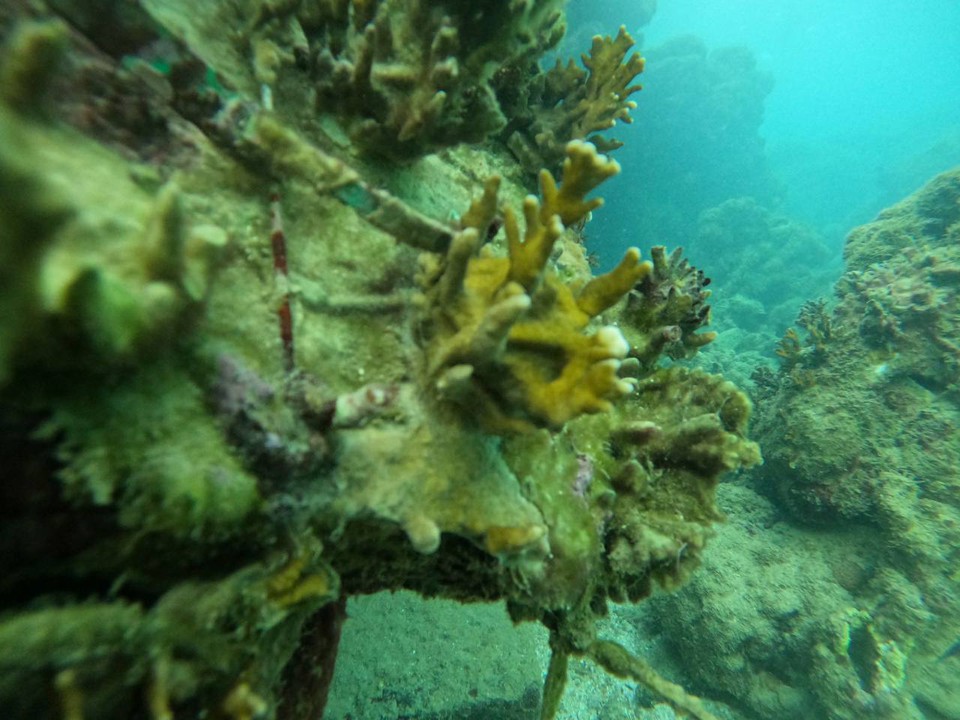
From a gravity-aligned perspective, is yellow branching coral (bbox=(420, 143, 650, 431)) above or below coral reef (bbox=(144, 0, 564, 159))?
below

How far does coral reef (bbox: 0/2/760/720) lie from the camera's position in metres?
1.15

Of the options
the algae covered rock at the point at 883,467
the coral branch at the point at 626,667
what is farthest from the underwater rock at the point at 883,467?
the coral branch at the point at 626,667

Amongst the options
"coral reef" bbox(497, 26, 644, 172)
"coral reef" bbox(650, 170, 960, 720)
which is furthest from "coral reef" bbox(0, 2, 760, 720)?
"coral reef" bbox(650, 170, 960, 720)

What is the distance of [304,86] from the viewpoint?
2.67m

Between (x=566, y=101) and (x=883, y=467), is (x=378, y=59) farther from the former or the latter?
(x=883, y=467)

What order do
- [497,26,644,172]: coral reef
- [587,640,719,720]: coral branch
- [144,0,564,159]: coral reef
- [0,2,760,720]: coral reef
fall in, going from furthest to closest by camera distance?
1. [497,26,644,172]: coral reef
2. [587,640,719,720]: coral branch
3. [144,0,564,159]: coral reef
4. [0,2,760,720]: coral reef

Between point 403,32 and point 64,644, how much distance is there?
9.73 ft

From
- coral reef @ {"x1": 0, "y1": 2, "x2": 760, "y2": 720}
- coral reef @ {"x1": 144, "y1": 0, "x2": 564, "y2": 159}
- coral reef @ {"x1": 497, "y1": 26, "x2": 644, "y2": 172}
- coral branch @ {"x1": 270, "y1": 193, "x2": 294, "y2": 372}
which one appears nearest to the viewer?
coral reef @ {"x1": 0, "y1": 2, "x2": 760, "y2": 720}

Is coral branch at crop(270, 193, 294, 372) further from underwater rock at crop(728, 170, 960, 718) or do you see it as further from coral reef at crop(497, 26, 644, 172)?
underwater rock at crop(728, 170, 960, 718)

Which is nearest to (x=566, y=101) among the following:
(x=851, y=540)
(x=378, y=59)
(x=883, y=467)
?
(x=378, y=59)

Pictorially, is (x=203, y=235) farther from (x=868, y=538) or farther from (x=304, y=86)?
(x=868, y=538)

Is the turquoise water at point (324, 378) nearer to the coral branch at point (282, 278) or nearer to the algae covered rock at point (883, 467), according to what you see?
the coral branch at point (282, 278)

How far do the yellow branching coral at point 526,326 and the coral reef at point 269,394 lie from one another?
13 mm

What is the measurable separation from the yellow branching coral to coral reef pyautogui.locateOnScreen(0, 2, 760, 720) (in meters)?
0.01
